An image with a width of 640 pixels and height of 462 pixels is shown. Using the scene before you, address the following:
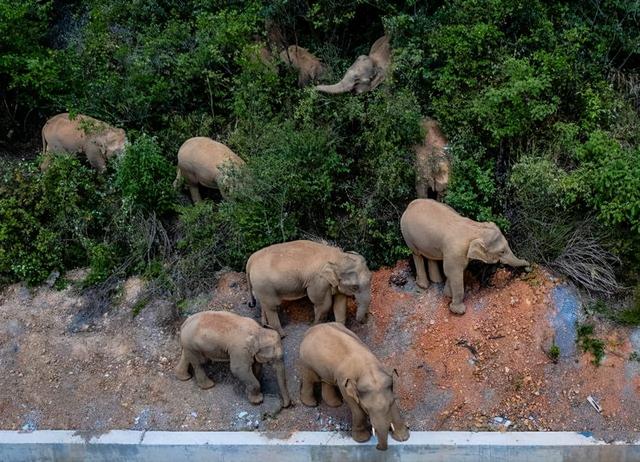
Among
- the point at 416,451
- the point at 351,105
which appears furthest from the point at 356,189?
the point at 416,451

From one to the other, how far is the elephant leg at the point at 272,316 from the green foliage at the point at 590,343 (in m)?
3.69

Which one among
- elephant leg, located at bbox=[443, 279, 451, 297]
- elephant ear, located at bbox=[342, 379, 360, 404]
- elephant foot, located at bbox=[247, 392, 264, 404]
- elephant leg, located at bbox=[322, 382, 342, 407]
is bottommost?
elephant foot, located at bbox=[247, 392, 264, 404]

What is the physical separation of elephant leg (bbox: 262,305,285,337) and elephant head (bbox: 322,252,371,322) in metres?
0.85

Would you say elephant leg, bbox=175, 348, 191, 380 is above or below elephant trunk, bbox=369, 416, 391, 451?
below

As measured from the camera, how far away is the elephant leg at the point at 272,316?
939cm

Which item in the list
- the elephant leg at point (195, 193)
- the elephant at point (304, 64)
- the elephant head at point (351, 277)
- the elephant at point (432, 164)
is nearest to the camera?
the elephant head at point (351, 277)

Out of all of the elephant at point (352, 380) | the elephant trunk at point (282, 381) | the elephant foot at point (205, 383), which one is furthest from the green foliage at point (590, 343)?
the elephant foot at point (205, 383)

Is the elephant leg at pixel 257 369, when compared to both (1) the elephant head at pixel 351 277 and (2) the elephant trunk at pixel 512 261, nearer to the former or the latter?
(1) the elephant head at pixel 351 277

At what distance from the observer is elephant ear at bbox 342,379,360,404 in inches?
309

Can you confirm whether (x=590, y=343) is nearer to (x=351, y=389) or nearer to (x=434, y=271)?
(x=434, y=271)

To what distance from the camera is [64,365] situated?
962cm

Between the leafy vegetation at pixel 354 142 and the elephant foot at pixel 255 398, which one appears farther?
the leafy vegetation at pixel 354 142

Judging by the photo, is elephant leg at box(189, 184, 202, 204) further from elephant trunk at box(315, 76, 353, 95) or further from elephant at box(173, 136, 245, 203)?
elephant trunk at box(315, 76, 353, 95)

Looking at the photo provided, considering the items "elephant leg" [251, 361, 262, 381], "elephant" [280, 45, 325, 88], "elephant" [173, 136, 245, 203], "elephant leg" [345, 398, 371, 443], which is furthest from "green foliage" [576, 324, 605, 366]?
"elephant" [280, 45, 325, 88]
